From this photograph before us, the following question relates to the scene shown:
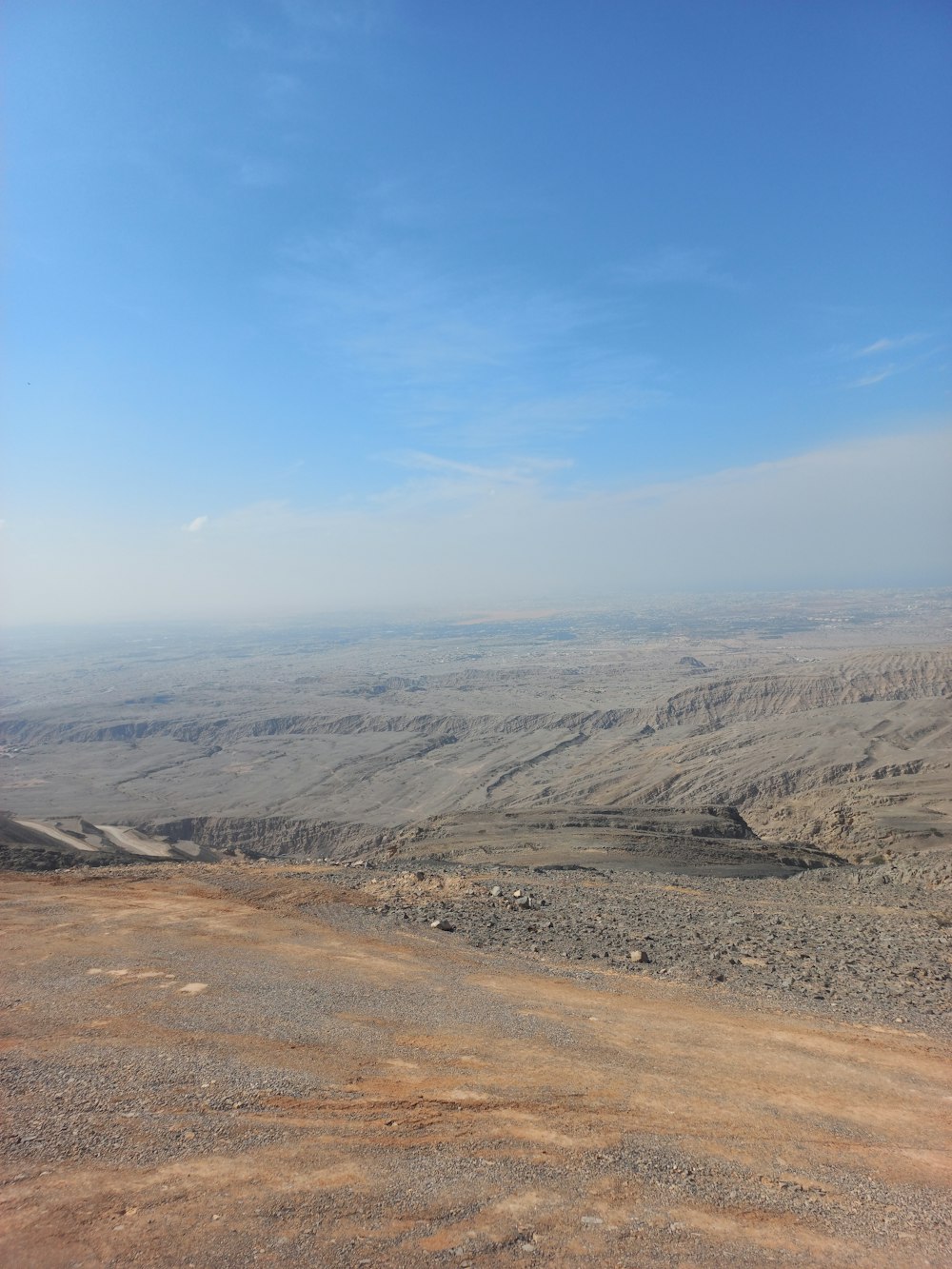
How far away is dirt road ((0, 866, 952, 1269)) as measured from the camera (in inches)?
206

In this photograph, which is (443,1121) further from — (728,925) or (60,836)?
(60,836)

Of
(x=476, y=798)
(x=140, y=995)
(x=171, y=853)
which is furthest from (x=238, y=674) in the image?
(x=140, y=995)

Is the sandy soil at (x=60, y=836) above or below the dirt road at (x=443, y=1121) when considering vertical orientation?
below

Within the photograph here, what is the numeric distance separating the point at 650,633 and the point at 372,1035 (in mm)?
176378

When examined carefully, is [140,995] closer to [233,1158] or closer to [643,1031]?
[233,1158]

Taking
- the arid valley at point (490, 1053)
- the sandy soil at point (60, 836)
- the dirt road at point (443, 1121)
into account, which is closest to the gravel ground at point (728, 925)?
the arid valley at point (490, 1053)

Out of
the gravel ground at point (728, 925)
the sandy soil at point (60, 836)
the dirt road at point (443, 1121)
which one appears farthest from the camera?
the sandy soil at point (60, 836)

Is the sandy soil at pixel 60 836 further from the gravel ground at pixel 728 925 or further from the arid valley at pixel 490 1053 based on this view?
the gravel ground at pixel 728 925

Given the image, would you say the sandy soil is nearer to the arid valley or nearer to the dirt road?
the arid valley

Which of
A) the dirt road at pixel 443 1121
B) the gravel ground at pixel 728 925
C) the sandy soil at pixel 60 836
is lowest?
the sandy soil at pixel 60 836

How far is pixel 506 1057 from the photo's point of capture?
8234 millimetres

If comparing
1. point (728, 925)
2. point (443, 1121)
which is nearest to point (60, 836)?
point (728, 925)

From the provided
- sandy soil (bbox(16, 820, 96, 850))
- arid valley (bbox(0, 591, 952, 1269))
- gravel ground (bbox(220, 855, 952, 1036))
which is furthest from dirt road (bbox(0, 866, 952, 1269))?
sandy soil (bbox(16, 820, 96, 850))

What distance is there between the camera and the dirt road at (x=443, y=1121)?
206 inches
